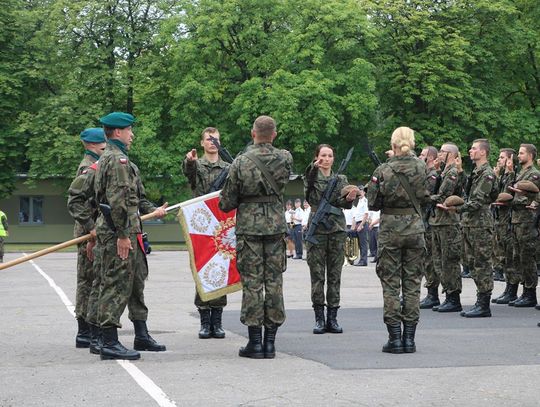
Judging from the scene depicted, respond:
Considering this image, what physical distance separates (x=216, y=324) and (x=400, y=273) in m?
2.29

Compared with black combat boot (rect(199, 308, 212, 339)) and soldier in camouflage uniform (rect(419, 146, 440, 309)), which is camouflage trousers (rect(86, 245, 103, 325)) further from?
soldier in camouflage uniform (rect(419, 146, 440, 309))

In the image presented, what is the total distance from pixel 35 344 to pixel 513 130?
39.3m

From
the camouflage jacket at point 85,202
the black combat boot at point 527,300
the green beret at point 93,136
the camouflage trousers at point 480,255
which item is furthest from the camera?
the black combat boot at point 527,300

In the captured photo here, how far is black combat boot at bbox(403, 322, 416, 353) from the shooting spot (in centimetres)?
1010

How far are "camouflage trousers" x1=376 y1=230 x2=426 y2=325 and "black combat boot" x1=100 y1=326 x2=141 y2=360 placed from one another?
2520 millimetres

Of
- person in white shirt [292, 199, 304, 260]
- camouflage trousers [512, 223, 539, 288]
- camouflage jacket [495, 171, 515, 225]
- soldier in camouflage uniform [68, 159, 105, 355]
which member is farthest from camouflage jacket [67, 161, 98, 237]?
person in white shirt [292, 199, 304, 260]

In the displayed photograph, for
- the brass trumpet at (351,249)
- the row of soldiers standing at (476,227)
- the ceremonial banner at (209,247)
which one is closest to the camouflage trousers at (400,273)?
the ceremonial banner at (209,247)

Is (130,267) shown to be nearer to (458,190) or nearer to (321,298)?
(321,298)

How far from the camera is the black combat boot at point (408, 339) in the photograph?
1010 cm

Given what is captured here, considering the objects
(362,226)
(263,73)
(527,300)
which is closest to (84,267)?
(527,300)

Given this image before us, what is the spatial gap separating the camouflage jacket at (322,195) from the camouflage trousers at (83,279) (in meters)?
2.62

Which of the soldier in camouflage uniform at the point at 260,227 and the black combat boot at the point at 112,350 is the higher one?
the soldier in camouflage uniform at the point at 260,227

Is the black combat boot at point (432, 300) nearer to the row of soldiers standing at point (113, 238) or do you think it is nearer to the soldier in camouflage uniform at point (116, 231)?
the row of soldiers standing at point (113, 238)

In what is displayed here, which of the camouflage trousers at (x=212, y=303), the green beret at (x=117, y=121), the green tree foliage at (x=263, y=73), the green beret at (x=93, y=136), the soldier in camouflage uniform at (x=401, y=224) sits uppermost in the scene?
the green tree foliage at (x=263, y=73)
